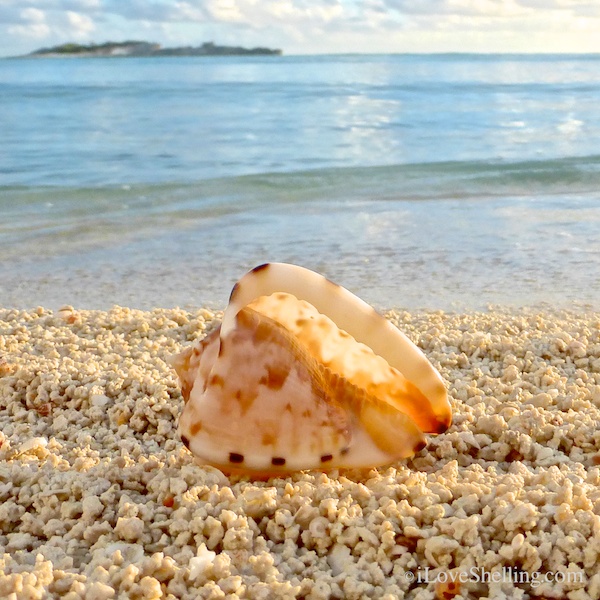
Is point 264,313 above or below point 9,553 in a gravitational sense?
above

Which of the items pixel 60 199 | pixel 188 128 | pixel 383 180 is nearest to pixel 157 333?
pixel 60 199

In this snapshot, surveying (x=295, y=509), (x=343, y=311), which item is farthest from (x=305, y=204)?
(x=295, y=509)

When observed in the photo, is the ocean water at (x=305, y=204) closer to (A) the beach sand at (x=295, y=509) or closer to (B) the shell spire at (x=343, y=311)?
(A) the beach sand at (x=295, y=509)

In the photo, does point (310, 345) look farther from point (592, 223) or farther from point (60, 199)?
point (60, 199)

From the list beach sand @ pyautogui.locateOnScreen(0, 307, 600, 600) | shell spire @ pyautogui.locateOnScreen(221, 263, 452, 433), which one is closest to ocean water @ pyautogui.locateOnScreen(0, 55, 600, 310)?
beach sand @ pyautogui.locateOnScreen(0, 307, 600, 600)

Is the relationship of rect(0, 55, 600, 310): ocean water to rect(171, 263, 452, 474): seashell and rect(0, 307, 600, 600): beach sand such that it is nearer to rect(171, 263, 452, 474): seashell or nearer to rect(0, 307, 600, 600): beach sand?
rect(0, 307, 600, 600): beach sand

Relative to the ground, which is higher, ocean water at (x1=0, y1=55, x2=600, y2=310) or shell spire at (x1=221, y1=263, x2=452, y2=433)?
shell spire at (x1=221, y1=263, x2=452, y2=433)
